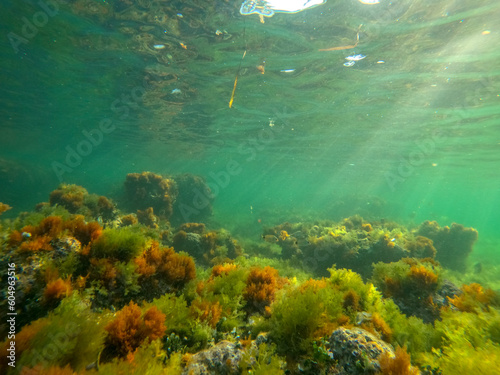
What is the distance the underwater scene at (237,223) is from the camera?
275 cm

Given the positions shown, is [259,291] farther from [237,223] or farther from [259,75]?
[237,223]

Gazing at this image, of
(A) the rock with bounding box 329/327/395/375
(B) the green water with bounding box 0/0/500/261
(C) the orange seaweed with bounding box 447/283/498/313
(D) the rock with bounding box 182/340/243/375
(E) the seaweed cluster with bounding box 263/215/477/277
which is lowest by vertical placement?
(E) the seaweed cluster with bounding box 263/215/477/277

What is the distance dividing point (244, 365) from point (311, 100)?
17.9 meters

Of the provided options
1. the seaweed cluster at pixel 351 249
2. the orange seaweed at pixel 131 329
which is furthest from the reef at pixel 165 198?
the orange seaweed at pixel 131 329

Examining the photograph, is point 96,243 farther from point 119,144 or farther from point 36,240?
point 119,144

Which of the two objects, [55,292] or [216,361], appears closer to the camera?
[216,361]

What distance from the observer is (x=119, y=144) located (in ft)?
129

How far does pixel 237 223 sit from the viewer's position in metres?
26.3

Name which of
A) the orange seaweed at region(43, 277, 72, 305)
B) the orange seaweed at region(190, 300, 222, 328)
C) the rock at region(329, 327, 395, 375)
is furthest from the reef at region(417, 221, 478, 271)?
the orange seaweed at region(43, 277, 72, 305)

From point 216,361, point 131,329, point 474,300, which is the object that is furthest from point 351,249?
point 131,329

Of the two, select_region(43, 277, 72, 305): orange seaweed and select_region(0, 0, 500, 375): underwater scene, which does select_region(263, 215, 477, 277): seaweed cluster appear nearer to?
select_region(0, 0, 500, 375): underwater scene

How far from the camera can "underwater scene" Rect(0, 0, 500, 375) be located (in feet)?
9.03

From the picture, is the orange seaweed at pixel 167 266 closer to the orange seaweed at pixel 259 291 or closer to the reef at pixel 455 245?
the orange seaweed at pixel 259 291

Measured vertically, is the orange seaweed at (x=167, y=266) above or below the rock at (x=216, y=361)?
above
